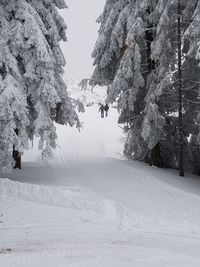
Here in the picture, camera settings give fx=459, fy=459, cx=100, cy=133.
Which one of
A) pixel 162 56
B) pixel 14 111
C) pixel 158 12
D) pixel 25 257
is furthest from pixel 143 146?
pixel 25 257

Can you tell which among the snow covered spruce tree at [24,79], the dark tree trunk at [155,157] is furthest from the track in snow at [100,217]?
the snow covered spruce tree at [24,79]

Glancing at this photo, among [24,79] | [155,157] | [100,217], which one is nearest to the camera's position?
[100,217]

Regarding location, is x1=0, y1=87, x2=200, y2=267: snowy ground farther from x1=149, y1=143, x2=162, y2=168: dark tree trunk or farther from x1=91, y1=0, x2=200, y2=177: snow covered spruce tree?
x1=91, y1=0, x2=200, y2=177: snow covered spruce tree

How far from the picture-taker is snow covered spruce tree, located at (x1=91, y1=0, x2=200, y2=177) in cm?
1841

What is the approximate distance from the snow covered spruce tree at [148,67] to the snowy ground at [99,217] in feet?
5.53

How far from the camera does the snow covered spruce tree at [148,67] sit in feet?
60.4

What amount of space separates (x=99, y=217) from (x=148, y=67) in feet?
34.4

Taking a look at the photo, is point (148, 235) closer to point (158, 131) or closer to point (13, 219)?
point (13, 219)

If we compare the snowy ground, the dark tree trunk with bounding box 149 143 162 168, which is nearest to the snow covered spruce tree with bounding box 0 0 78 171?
the snowy ground

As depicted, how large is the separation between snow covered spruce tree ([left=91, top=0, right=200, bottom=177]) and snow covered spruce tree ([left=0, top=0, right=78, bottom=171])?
134 inches

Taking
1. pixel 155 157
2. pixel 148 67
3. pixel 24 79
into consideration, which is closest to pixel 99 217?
pixel 24 79

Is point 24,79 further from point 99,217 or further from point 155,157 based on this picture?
point 99,217

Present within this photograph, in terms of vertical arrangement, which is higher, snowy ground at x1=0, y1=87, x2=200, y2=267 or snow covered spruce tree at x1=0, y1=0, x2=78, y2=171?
snow covered spruce tree at x1=0, y1=0, x2=78, y2=171

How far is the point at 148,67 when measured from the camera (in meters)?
20.9
